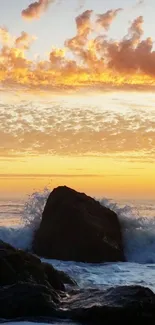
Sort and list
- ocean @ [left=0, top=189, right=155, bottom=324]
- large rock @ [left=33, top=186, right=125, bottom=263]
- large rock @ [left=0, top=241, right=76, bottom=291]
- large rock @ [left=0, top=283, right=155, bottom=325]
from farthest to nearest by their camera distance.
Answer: large rock @ [left=33, top=186, right=125, bottom=263] → ocean @ [left=0, top=189, right=155, bottom=324] → large rock @ [left=0, top=241, right=76, bottom=291] → large rock @ [left=0, top=283, right=155, bottom=325]

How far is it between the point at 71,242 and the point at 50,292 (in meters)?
8.56

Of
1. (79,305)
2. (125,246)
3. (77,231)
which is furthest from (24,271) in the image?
(125,246)

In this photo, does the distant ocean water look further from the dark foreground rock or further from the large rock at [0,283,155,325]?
the large rock at [0,283,155,325]

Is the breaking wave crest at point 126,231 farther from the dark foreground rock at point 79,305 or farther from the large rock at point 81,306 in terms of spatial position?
the large rock at point 81,306

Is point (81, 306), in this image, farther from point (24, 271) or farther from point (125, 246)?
point (125, 246)

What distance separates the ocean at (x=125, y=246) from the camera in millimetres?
15758

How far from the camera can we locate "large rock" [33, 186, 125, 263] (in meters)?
19.5

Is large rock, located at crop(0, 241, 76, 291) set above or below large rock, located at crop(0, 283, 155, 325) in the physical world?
below

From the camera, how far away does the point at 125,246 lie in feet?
72.6

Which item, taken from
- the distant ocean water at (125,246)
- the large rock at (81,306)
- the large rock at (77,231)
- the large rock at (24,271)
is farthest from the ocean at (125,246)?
the large rock at (81,306)

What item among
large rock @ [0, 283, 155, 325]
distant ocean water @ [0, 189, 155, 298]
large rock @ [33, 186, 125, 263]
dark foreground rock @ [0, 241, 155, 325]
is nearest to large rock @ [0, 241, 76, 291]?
dark foreground rock @ [0, 241, 155, 325]

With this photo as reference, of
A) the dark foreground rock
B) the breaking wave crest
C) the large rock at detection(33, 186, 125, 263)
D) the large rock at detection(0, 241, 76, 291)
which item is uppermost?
the dark foreground rock

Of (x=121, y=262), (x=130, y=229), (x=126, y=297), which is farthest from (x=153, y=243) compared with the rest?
(x=126, y=297)

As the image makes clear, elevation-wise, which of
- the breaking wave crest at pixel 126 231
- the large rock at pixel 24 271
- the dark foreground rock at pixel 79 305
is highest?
the dark foreground rock at pixel 79 305
